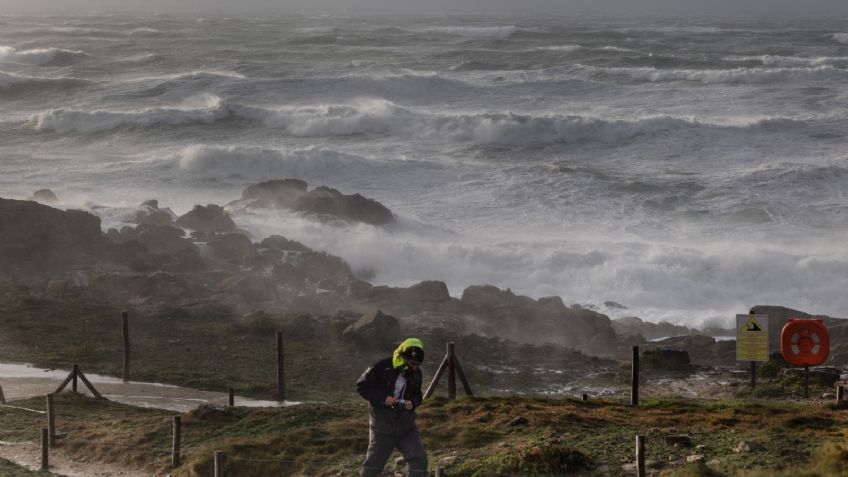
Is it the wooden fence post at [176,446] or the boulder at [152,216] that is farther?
the boulder at [152,216]

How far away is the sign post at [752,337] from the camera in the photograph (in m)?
16.6

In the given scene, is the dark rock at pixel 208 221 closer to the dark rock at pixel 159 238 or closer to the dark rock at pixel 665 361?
the dark rock at pixel 159 238

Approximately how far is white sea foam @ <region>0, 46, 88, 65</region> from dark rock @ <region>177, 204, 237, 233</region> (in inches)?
2073

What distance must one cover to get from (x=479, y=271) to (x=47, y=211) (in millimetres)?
11433

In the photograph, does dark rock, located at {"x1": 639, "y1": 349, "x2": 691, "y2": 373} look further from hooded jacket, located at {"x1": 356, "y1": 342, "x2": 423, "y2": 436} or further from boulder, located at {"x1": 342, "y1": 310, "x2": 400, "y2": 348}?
hooded jacket, located at {"x1": 356, "y1": 342, "x2": 423, "y2": 436}

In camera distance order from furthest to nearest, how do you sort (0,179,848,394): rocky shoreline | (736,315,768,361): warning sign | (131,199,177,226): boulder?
(131,199,177,226): boulder, (0,179,848,394): rocky shoreline, (736,315,768,361): warning sign

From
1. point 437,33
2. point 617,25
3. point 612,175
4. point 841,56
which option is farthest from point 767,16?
point 612,175

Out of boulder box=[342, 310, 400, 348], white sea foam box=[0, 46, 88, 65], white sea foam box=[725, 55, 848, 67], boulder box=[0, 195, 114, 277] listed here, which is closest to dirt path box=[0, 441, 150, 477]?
boulder box=[342, 310, 400, 348]

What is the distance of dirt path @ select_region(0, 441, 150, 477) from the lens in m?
13.6

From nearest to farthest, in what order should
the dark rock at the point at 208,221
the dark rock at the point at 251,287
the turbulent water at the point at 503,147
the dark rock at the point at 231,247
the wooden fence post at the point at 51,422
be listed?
the wooden fence post at the point at 51,422, the dark rock at the point at 251,287, the dark rock at the point at 231,247, the turbulent water at the point at 503,147, the dark rock at the point at 208,221

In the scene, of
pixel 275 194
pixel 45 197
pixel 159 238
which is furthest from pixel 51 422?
pixel 45 197

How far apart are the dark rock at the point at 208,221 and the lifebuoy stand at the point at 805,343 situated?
20.1m

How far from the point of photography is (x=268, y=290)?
2631cm

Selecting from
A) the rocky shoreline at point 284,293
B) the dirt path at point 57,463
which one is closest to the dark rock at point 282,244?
the rocky shoreline at point 284,293
